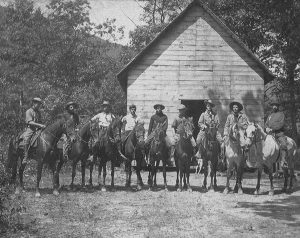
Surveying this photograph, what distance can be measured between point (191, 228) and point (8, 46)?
36796 millimetres

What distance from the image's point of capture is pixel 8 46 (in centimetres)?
4166

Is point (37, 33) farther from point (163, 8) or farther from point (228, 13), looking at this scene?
point (228, 13)

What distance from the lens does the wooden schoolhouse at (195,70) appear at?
20.1 m

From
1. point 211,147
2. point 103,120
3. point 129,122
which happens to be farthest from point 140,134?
point 211,147

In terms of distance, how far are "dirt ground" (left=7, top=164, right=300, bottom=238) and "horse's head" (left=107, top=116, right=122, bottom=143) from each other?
1651 millimetres

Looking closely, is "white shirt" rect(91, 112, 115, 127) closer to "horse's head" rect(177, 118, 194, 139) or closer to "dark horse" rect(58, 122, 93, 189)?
"dark horse" rect(58, 122, 93, 189)

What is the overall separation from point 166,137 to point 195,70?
21.5 ft

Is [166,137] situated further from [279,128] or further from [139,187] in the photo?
[279,128]

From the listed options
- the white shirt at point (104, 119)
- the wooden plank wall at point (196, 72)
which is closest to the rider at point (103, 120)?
the white shirt at point (104, 119)

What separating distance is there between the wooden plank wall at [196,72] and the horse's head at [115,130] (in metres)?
6.29

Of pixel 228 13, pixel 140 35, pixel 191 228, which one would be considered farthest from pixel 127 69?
pixel 140 35

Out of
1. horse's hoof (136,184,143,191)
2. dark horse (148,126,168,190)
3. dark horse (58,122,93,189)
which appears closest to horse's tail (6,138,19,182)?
dark horse (58,122,93,189)

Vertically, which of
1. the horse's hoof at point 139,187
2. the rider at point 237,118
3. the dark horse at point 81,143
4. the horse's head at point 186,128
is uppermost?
the rider at point 237,118

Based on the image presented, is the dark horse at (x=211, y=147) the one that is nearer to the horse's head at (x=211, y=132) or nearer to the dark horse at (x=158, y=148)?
the horse's head at (x=211, y=132)
